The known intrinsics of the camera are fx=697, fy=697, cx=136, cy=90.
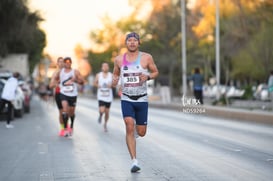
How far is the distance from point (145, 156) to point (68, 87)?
516cm

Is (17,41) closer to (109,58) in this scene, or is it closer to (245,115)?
(245,115)

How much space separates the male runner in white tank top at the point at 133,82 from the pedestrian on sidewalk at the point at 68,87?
21.5 ft

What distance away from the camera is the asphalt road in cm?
998

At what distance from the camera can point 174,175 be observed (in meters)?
9.89

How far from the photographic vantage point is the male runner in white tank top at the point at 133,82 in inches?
410

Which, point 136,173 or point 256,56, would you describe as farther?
point 256,56

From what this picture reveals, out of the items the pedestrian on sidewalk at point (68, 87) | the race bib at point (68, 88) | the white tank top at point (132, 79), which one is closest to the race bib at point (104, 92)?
the pedestrian on sidewalk at point (68, 87)

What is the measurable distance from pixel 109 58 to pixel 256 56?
47.7 m

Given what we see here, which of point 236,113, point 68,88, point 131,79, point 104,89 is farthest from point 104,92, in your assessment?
point 131,79

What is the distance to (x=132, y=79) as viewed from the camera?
1042cm

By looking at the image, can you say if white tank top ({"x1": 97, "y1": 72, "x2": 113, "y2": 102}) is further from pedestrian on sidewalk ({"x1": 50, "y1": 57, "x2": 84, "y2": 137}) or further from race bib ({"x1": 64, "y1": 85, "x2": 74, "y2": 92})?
race bib ({"x1": 64, "y1": 85, "x2": 74, "y2": 92})

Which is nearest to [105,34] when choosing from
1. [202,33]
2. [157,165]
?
[202,33]

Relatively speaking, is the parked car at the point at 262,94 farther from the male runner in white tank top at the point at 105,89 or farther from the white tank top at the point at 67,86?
the white tank top at the point at 67,86

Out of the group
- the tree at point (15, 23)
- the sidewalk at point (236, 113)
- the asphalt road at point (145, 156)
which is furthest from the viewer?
the tree at point (15, 23)
